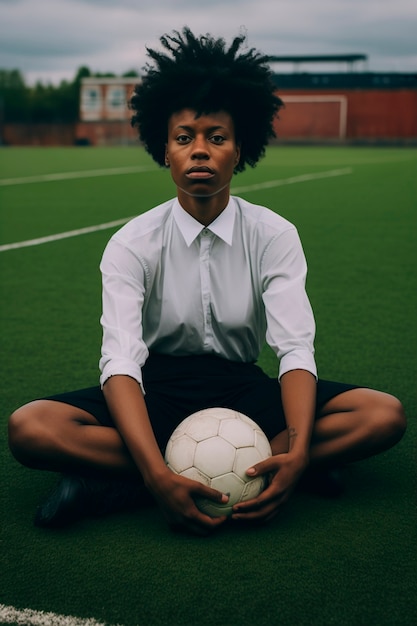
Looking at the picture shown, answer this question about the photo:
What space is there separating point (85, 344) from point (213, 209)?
2.58 metres

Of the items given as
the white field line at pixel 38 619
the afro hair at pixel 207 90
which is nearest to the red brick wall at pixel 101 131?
the afro hair at pixel 207 90

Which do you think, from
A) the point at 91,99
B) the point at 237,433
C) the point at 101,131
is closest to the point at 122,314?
the point at 237,433

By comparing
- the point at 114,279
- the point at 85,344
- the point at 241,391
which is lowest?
the point at 85,344

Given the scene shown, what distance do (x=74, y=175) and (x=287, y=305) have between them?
1917cm

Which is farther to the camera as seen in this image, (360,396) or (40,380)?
(40,380)

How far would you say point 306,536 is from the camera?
3098mm

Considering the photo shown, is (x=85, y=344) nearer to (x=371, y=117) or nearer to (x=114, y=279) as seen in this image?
(x=114, y=279)

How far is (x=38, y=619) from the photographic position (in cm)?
251

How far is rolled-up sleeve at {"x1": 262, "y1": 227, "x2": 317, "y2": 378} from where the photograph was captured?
3396mm

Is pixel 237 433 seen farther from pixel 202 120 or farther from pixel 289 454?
pixel 202 120

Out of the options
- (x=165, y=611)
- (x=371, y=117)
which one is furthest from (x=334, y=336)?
(x=371, y=117)

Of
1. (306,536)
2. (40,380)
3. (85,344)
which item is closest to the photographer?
(306,536)

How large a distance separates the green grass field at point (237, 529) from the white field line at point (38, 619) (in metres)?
0.04

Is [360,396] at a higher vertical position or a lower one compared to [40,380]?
higher
